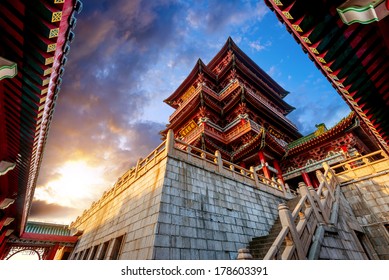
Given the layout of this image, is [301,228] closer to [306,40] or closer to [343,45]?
[343,45]

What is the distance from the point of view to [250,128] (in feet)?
53.7

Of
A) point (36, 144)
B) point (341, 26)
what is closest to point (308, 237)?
point (341, 26)

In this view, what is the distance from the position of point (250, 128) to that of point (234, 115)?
4.31m

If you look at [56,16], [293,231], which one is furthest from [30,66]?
[293,231]

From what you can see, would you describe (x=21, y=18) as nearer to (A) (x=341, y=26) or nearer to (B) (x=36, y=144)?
(B) (x=36, y=144)

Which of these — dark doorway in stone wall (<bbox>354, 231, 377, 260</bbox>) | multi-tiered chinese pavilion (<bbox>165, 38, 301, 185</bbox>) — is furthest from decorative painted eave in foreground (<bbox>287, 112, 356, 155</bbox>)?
dark doorway in stone wall (<bbox>354, 231, 377, 260</bbox>)

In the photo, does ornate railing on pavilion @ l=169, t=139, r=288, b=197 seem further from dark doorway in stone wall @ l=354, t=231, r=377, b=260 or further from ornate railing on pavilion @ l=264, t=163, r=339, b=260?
ornate railing on pavilion @ l=264, t=163, r=339, b=260

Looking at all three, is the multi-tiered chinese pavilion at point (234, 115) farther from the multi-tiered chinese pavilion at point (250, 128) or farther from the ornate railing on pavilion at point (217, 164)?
the ornate railing on pavilion at point (217, 164)

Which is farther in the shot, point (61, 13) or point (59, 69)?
point (59, 69)

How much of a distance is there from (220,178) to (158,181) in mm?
3067

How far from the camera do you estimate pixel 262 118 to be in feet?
67.8

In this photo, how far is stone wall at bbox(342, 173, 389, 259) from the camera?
26.1ft

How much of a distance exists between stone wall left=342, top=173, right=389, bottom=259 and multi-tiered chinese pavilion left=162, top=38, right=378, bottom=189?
3055 mm

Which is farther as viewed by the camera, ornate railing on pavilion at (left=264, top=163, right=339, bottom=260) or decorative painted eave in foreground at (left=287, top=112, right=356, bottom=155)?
decorative painted eave in foreground at (left=287, top=112, right=356, bottom=155)
